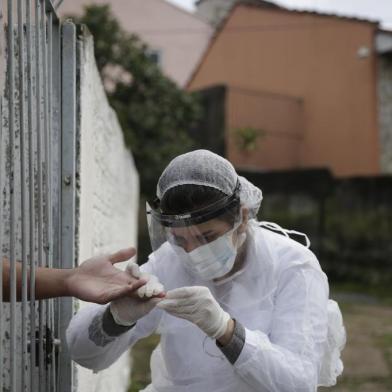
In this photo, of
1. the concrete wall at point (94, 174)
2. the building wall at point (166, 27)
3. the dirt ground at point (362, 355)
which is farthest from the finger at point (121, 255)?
the building wall at point (166, 27)

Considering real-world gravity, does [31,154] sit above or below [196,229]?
above

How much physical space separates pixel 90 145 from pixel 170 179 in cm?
98

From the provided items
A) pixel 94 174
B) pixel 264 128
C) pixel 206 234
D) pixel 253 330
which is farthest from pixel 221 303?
pixel 264 128

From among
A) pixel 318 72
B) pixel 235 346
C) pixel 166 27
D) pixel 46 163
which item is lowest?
pixel 235 346

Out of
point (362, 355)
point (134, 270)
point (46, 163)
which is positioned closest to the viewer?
point (134, 270)

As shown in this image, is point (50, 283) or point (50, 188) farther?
point (50, 188)

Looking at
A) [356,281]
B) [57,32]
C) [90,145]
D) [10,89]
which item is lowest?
[356,281]

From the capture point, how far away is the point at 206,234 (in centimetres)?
198

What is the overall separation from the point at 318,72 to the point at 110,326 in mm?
14271

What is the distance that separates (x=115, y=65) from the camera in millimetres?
12016

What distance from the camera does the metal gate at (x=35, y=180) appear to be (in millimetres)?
1675

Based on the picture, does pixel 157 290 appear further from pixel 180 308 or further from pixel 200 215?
pixel 200 215

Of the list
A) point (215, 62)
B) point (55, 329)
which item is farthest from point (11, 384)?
point (215, 62)

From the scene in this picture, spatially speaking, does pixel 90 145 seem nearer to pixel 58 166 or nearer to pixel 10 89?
pixel 58 166
